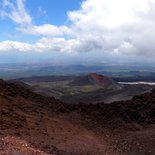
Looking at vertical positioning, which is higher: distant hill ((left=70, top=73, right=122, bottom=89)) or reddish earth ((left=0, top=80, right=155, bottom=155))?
reddish earth ((left=0, top=80, right=155, bottom=155))

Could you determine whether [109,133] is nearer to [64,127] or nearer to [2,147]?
[64,127]

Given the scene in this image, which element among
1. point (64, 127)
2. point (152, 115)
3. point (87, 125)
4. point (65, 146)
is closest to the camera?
point (65, 146)

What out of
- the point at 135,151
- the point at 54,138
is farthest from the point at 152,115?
the point at 54,138

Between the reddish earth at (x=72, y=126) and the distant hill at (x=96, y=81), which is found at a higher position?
the reddish earth at (x=72, y=126)

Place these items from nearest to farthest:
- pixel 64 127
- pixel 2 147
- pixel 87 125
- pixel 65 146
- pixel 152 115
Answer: pixel 2 147 → pixel 65 146 → pixel 64 127 → pixel 87 125 → pixel 152 115

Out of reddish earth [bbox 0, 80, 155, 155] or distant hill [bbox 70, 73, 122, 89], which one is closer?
reddish earth [bbox 0, 80, 155, 155]

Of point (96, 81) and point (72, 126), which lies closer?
point (72, 126)

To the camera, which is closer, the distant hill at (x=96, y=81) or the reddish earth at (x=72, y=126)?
the reddish earth at (x=72, y=126)

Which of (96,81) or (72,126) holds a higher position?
(72,126)
